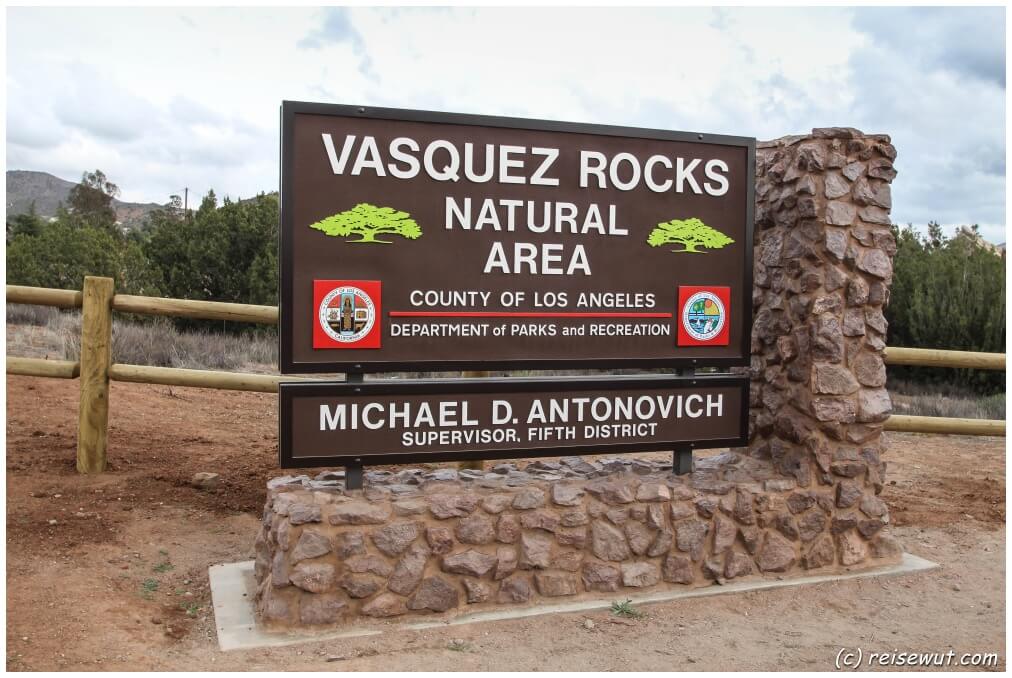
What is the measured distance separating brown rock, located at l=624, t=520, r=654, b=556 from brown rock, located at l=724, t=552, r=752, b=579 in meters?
0.53

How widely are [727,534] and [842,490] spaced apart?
838 millimetres

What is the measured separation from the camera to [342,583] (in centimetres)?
456

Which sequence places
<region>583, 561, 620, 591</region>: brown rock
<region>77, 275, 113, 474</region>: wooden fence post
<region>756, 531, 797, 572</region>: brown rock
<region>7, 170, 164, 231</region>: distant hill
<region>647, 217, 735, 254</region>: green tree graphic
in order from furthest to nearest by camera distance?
<region>7, 170, 164, 231</region>: distant hill
<region>77, 275, 113, 474</region>: wooden fence post
<region>756, 531, 797, 572</region>: brown rock
<region>647, 217, 735, 254</region>: green tree graphic
<region>583, 561, 620, 591</region>: brown rock

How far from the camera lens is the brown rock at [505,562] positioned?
191 inches

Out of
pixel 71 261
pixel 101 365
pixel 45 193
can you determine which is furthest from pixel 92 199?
pixel 45 193

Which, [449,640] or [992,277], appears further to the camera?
[992,277]

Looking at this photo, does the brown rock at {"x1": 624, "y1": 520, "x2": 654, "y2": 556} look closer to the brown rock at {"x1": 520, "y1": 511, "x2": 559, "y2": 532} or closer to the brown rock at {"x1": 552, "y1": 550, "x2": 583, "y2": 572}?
the brown rock at {"x1": 552, "y1": 550, "x2": 583, "y2": 572}

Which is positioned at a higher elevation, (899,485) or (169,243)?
(169,243)

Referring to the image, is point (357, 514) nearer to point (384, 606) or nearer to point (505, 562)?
point (384, 606)

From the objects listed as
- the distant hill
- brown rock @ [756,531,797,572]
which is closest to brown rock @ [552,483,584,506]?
brown rock @ [756,531,797,572]

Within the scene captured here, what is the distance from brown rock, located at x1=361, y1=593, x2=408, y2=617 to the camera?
15.1 ft

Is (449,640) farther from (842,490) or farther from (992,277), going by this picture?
(992,277)

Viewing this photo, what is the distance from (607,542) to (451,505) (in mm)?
968

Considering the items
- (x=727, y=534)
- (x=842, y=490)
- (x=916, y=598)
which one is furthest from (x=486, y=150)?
(x=916, y=598)
